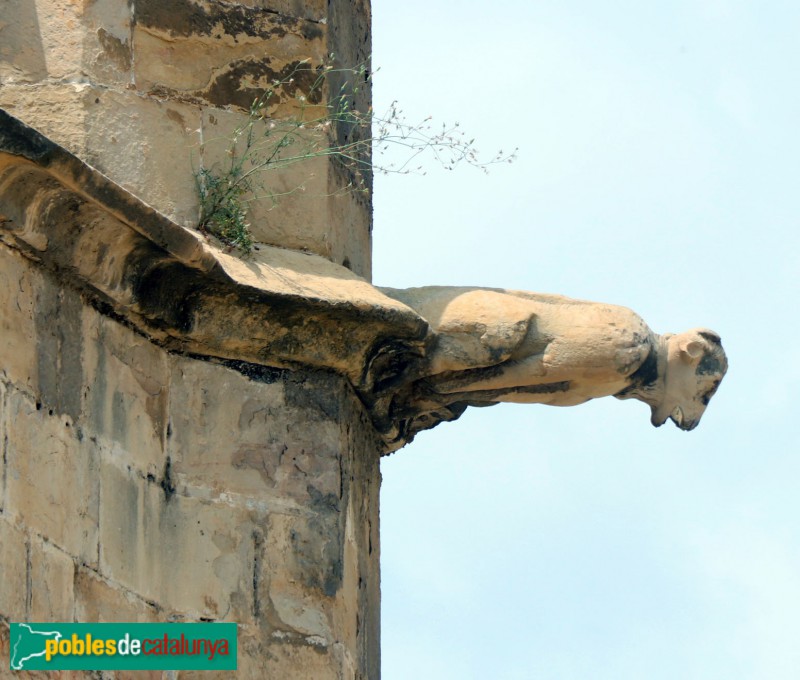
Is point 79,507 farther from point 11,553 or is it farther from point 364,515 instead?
point 364,515

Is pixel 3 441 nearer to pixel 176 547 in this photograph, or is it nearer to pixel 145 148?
pixel 176 547

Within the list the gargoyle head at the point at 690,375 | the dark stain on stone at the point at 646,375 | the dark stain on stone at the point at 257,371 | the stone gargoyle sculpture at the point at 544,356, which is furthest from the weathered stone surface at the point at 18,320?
the gargoyle head at the point at 690,375

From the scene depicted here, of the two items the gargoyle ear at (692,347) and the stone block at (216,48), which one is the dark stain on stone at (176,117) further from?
the gargoyle ear at (692,347)

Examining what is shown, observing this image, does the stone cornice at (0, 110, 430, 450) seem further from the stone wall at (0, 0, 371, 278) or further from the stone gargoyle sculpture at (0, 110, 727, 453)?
the stone wall at (0, 0, 371, 278)

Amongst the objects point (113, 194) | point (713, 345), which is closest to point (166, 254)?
point (113, 194)

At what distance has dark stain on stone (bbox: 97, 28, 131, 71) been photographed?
247 inches

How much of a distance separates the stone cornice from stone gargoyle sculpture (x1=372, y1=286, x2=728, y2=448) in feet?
0.34

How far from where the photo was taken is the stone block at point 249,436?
20.0 feet

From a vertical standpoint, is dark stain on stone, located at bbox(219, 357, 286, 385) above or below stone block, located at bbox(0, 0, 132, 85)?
below

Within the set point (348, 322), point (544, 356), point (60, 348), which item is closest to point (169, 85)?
point (348, 322)

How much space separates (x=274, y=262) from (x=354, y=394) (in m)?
0.46

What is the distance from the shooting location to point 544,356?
21.3ft

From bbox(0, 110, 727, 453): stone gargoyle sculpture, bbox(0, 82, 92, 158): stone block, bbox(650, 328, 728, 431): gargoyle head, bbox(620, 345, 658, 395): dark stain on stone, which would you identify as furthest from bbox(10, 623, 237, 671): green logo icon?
bbox(650, 328, 728, 431): gargoyle head

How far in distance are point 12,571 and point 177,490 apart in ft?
2.93
